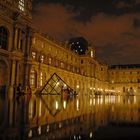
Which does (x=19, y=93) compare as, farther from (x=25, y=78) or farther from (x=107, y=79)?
(x=107, y=79)

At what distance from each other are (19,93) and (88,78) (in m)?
61.9

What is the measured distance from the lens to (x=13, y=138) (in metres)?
8.88

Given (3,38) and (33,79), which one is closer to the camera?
(3,38)

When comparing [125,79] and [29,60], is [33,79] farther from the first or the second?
[125,79]

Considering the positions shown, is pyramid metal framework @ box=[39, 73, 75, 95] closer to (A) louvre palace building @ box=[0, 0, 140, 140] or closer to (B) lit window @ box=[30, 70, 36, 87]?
(A) louvre palace building @ box=[0, 0, 140, 140]

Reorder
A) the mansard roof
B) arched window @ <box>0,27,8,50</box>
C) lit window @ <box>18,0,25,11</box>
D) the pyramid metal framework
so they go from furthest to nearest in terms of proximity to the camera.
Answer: the mansard roof, the pyramid metal framework, lit window @ <box>18,0,25,11</box>, arched window @ <box>0,27,8,50</box>

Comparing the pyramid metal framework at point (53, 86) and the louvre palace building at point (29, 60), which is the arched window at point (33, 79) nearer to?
the louvre palace building at point (29, 60)

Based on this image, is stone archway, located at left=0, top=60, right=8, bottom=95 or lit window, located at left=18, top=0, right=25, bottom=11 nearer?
stone archway, located at left=0, top=60, right=8, bottom=95

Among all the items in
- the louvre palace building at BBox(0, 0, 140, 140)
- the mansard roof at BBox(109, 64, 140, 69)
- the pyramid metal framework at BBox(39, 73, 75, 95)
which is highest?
the mansard roof at BBox(109, 64, 140, 69)

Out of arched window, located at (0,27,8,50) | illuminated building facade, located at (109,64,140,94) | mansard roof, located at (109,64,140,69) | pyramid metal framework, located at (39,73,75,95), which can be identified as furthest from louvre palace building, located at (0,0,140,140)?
mansard roof, located at (109,64,140,69)

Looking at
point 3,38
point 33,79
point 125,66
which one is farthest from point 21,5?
point 125,66

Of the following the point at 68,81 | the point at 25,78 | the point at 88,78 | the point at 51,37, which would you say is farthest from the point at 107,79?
the point at 25,78

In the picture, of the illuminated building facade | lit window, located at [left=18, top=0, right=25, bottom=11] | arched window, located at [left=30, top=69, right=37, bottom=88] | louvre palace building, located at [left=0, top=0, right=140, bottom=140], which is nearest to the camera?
louvre palace building, located at [left=0, top=0, right=140, bottom=140]

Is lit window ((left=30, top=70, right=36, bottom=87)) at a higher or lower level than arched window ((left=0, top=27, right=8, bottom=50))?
lower
